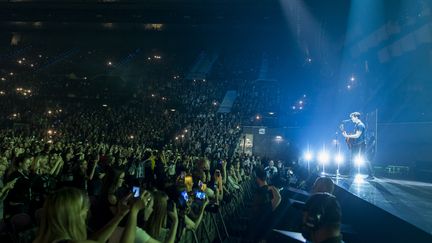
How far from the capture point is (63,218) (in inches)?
75.7

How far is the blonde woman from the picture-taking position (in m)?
1.89

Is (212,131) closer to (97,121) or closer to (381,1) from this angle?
(97,121)

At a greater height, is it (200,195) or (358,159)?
(358,159)

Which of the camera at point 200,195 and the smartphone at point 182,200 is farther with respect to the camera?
the camera at point 200,195

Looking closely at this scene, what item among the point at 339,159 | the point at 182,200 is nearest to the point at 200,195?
the point at 182,200

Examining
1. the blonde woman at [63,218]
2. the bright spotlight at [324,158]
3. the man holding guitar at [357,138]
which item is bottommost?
the blonde woman at [63,218]

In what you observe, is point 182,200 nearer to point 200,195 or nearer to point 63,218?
point 200,195

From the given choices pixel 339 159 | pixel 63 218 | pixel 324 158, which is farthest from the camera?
pixel 324 158

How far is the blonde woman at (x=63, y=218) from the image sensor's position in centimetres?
189

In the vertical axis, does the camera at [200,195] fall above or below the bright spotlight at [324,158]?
below

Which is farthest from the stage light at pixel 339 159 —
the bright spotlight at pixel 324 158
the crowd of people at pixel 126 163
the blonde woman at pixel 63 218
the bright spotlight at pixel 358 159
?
the blonde woman at pixel 63 218

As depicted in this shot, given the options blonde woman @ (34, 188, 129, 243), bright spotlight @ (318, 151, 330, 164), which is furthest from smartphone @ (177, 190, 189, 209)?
bright spotlight @ (318, 151, 330, 164)

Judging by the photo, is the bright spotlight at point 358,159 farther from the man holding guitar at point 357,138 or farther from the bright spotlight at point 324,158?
the bright spotlight at point 324,158

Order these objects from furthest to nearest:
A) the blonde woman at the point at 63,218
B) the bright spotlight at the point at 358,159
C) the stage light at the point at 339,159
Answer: the stage light at the point at 339,159 → the bright spotlight at the point at 358,159 → the blonde woman at the point at 63,218
